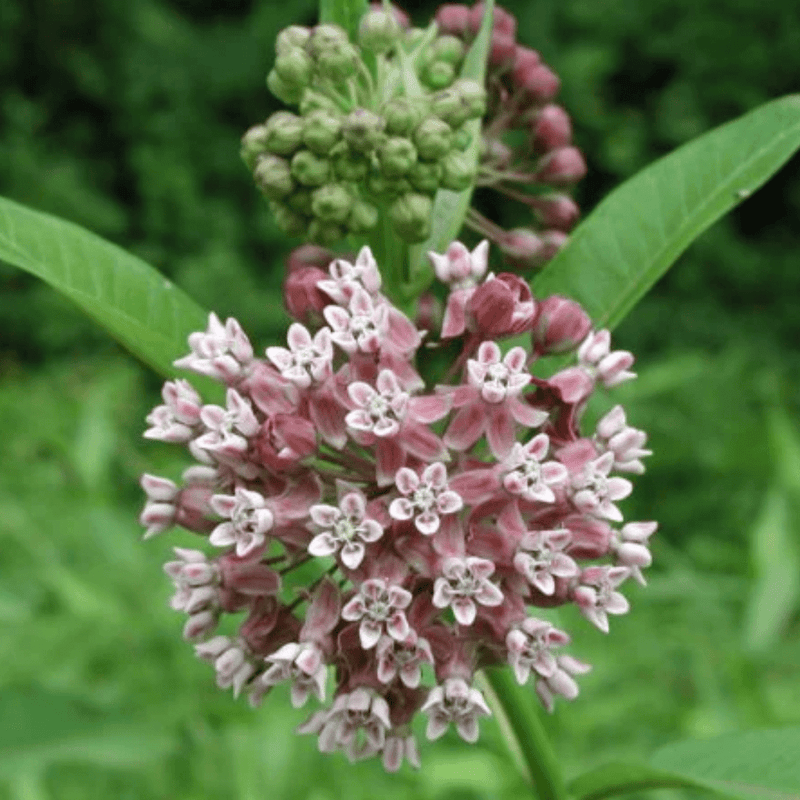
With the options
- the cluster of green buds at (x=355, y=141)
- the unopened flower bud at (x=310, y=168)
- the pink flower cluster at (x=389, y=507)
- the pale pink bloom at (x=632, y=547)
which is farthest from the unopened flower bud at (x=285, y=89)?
the pale pink bloom at (x=632, y=547)

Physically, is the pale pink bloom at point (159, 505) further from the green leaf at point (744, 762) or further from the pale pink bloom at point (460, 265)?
the green leaf at point (744, 762)

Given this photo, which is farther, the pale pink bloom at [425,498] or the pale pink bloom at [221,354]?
the pale pink bloom at [221,354]

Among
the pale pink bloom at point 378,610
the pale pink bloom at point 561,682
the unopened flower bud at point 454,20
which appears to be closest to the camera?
the pale pink bloom at point 378,610

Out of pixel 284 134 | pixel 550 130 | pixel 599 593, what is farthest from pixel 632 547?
pixel 550 130

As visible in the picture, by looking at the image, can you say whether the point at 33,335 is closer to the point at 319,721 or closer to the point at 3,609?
the point at 3,609

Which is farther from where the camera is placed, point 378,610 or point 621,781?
point 621,781

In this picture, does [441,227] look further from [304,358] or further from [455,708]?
[455,708]

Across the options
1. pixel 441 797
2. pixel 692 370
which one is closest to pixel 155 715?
pixel 441 797
